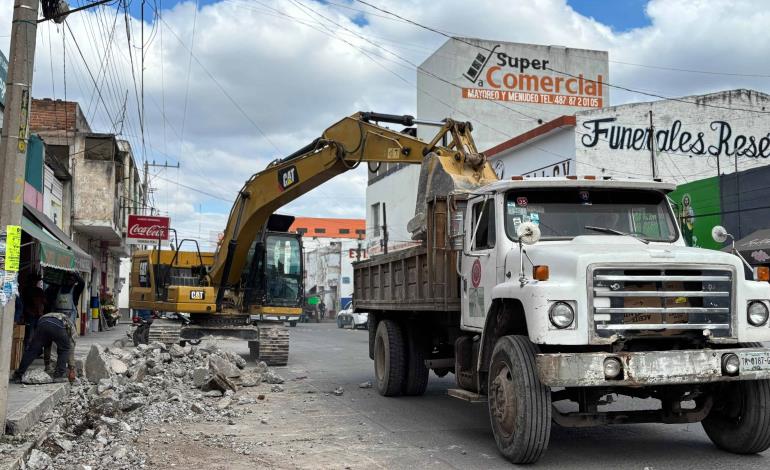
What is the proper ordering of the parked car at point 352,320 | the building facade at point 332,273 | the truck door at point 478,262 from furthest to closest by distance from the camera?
the building facade at point 332,273, the parked car at point 352,320, the truck door at point 478,262

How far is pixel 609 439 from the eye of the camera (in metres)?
7.44

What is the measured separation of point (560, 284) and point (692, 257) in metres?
1.20

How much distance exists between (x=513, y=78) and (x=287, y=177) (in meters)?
26.5

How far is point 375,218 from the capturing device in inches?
1946

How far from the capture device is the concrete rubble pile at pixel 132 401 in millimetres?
6723

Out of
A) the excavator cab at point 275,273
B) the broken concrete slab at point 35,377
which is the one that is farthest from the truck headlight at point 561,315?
the excavator cab at point 275,273

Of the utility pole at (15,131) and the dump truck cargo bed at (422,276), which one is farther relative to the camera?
the dump truck cargo bed at (422,276)

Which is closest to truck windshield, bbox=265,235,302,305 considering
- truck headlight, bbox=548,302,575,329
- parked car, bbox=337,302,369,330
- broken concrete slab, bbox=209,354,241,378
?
broken concrete slab, bbox=209,354,241,378

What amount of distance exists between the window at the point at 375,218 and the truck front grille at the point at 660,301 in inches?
1665

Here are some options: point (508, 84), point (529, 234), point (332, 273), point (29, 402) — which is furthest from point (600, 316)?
point (332, 273)

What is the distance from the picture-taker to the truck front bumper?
223 inches

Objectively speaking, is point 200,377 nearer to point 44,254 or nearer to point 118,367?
point 118,367

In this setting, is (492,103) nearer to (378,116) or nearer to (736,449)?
(378,116)

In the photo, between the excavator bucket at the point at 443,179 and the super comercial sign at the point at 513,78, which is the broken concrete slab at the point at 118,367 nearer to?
the excavator bucket at the point at 443,179
